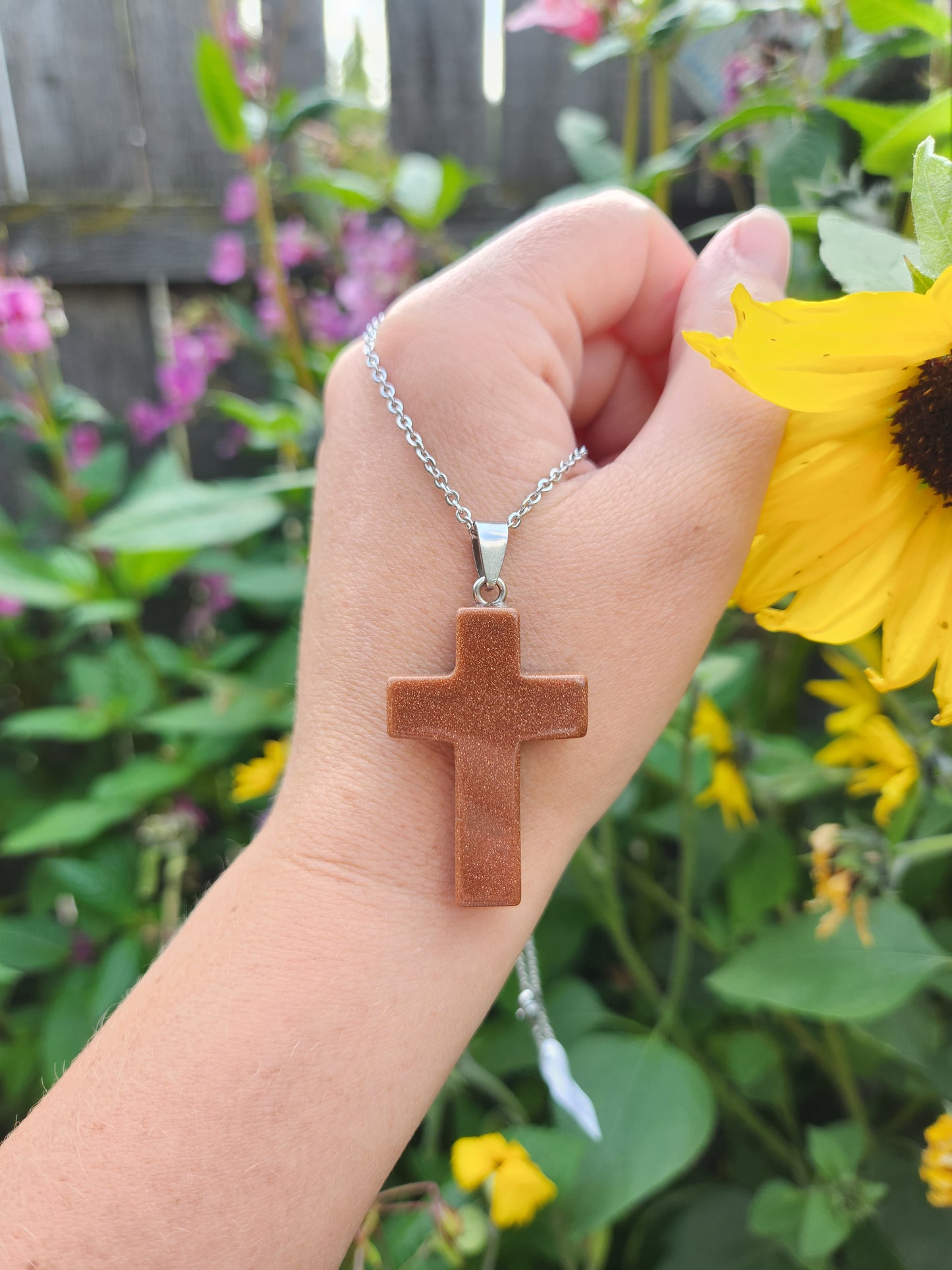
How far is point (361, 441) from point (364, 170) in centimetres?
94

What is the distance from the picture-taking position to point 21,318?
3.72 ft

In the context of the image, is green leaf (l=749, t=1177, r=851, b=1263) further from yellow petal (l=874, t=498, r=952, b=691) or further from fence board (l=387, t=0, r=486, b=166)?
fence board (l=387, t=0, r=486, b=166)

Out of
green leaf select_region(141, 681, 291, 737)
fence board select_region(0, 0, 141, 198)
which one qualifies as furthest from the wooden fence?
green leaf select_region(141, 681, 291, 737)

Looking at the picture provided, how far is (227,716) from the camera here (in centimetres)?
107

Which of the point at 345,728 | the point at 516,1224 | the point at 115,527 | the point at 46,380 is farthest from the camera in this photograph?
the point at 46,380

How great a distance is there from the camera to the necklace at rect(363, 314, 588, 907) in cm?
53

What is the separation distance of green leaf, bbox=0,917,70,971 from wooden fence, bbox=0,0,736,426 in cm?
110

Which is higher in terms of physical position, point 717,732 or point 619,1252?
point 717,732

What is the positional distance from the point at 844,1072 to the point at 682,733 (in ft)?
1.17

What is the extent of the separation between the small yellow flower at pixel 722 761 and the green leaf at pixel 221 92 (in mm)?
897

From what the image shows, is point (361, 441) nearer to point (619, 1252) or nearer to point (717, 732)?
point (717, 732)

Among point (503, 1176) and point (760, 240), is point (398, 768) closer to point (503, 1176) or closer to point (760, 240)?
point (503, 1176)

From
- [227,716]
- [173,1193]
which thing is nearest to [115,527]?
[227,716]

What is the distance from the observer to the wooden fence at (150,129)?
1.68 meters
